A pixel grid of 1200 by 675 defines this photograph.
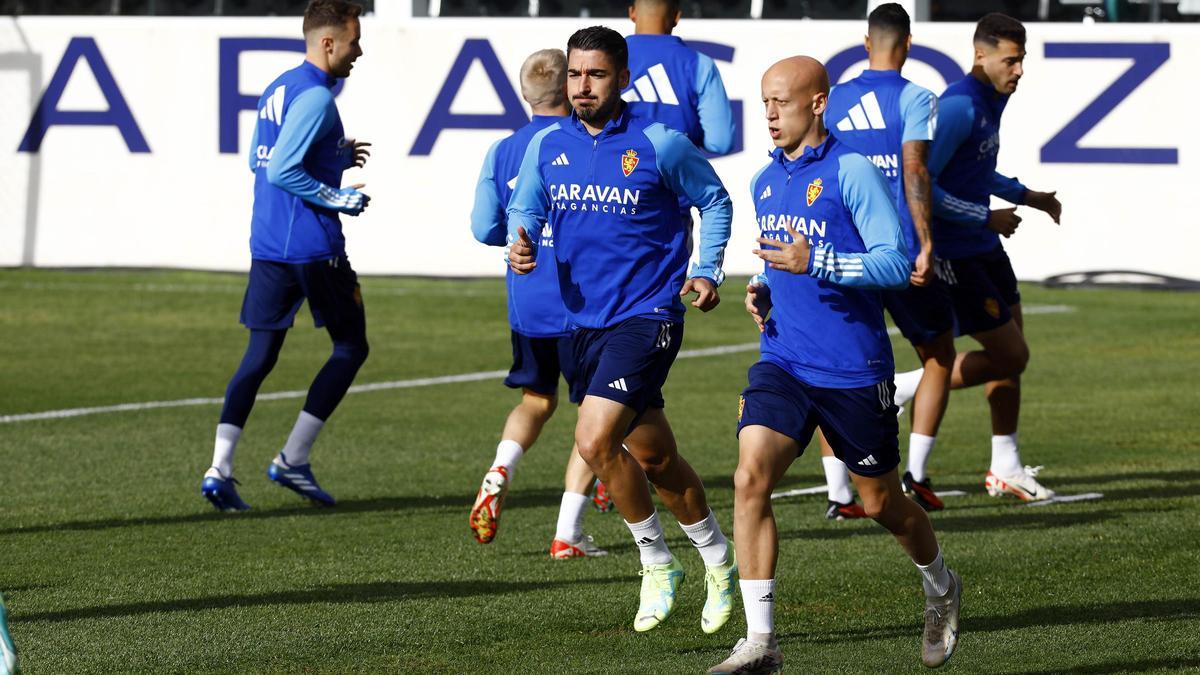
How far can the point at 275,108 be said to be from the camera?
31.5 ft

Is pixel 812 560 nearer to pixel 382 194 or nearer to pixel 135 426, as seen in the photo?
pixel 135 426

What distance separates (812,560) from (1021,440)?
13.2 feet

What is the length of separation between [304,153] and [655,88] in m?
1.76

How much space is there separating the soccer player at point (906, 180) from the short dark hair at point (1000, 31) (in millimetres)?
455

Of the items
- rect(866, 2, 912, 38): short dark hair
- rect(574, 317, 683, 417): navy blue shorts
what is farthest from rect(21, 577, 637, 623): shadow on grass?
rect(866, 2, 912, 38): short dark hair

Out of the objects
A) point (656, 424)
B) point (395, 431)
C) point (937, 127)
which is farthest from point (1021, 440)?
point (656, 424)

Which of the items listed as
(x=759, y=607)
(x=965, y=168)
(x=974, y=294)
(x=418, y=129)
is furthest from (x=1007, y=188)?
(x=418, y=129)

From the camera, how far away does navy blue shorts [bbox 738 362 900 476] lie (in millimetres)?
6137

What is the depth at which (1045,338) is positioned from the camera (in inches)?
675

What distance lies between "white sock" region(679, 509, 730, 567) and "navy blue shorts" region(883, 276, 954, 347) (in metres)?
2.74

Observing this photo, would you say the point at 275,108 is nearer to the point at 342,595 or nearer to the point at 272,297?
the point at 272,297

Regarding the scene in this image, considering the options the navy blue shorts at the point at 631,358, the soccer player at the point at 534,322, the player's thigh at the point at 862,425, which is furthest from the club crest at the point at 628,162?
the soccer player at the point at 534,322

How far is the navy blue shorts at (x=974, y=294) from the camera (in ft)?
31.3

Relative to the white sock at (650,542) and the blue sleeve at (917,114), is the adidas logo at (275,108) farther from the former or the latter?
the white sock at (650,542)
